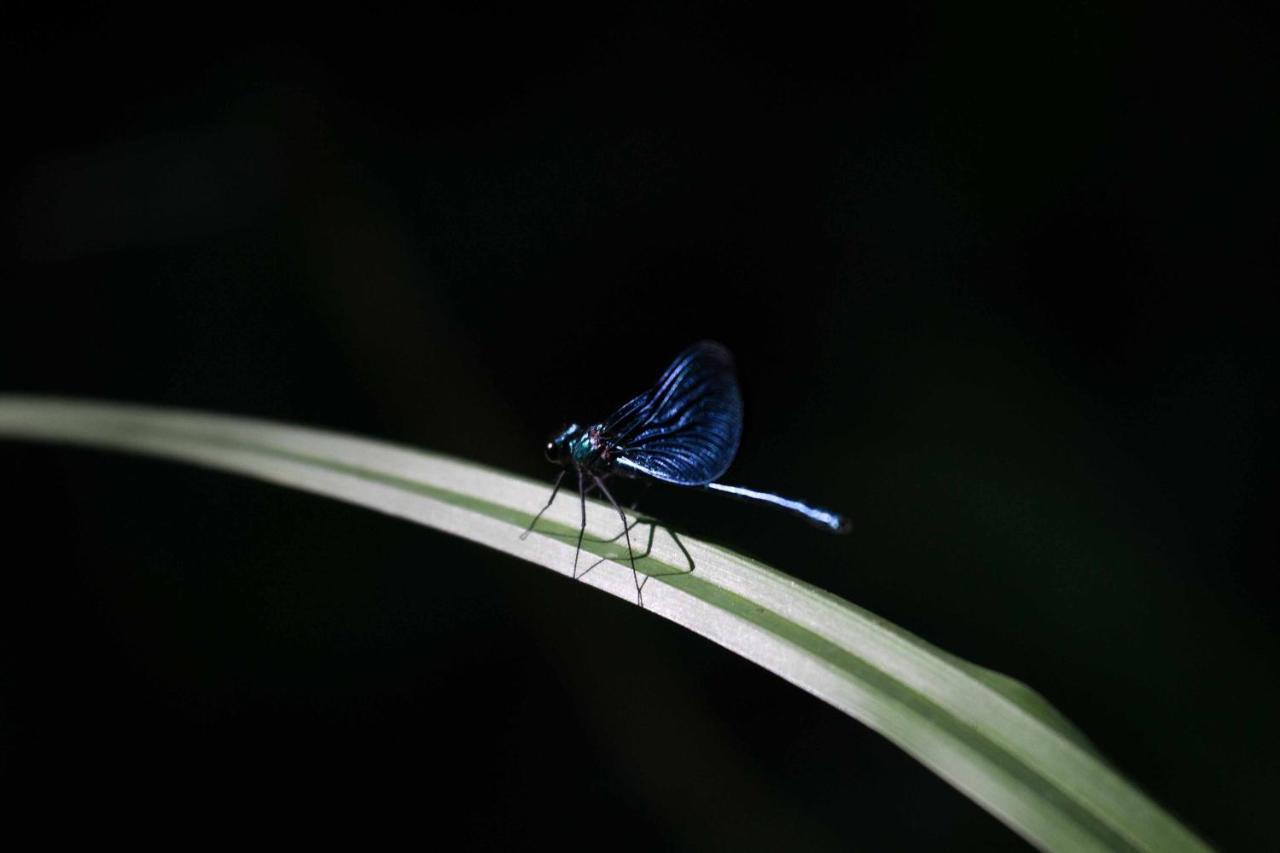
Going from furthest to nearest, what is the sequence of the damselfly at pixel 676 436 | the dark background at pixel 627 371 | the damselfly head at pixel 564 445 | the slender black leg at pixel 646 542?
the dark background at pixel 627 371 → the damselfly head at pixel 564 445 → the damselfly at pixel 676 436 → the slender black leg at pixel 646 542

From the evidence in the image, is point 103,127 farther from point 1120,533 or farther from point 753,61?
point 1120,533

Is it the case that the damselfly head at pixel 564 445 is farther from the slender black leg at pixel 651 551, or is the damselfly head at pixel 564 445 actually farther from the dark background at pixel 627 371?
the dark background at pixel 627 371

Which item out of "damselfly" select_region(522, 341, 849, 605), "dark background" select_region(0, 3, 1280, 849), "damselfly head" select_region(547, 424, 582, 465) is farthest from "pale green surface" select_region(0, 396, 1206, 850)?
"dark background" select_region(0, 3, 1280, 849)

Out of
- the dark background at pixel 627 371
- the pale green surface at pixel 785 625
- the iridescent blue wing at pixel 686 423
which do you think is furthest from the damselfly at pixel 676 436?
the dark background at pixel 627 371

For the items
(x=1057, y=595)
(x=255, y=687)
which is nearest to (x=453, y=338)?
(x=255, y=687)

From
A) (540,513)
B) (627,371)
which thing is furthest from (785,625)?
(627,371)

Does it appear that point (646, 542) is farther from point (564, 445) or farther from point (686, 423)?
point (564, 445)
